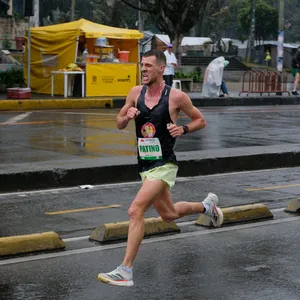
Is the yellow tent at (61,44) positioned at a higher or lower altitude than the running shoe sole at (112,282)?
higher

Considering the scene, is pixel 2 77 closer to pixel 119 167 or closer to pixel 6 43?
pixel 119 167

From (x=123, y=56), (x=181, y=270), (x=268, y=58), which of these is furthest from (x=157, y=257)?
(x=268, y=58)

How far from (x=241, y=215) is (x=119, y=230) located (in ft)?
5.10

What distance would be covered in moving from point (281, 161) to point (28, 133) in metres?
5.16

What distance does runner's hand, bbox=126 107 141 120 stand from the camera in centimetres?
656

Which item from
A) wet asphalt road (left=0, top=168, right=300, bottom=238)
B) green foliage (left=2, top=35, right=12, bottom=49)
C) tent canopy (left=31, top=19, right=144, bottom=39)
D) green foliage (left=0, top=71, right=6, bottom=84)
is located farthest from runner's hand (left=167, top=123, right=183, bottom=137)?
green foliage (left=2, top=35, right=12, bottom=49)

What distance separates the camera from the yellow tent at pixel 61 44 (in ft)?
84.8

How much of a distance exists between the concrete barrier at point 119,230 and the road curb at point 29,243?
0.44m

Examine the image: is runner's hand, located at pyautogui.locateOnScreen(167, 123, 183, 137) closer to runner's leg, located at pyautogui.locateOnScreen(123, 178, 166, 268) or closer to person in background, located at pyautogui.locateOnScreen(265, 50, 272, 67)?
runner's leg, located at pyautogui.locateOnScreen(123, 178, 166, 268)

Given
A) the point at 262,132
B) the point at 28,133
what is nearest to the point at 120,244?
the point at 28,133

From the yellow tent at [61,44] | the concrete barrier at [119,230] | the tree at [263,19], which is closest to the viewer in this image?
the concrete barrier at [119,230]

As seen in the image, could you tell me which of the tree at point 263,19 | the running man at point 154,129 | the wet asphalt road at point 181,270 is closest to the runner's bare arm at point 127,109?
the running man at point 154,129

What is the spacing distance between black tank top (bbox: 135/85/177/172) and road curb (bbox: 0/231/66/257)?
1.25 metres

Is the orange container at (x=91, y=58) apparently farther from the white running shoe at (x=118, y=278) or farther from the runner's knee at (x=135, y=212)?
the white running shoe at (x=118, y=278)
